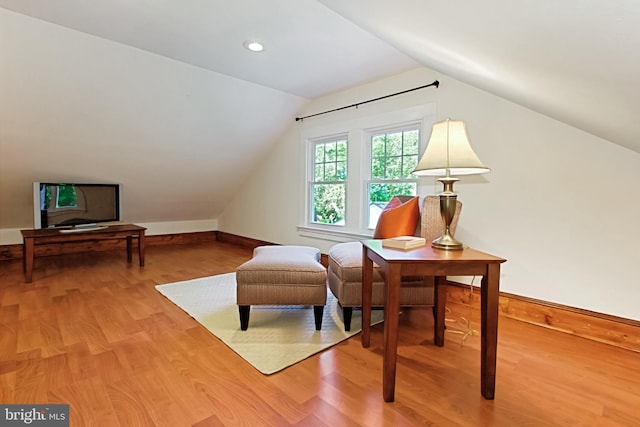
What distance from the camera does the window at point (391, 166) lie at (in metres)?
3.23

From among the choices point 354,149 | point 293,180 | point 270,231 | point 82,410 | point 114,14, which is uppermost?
point 114,14

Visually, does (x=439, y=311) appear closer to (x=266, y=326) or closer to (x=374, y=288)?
(x=374, y=288)

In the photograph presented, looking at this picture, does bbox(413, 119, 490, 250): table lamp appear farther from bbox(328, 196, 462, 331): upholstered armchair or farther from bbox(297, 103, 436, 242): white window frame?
bbox(297, 103, 436, 242): white window frame

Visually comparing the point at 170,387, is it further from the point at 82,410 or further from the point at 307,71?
the point at 307,71

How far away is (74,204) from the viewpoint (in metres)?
3.94

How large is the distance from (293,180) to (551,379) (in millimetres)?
3567

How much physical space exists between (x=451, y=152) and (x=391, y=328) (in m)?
0.93

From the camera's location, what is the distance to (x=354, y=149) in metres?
3.68

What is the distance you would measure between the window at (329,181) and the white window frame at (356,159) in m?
0.07

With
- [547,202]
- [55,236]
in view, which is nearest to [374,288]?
[547,202]

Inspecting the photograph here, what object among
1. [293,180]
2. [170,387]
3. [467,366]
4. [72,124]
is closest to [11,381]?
[170,387]

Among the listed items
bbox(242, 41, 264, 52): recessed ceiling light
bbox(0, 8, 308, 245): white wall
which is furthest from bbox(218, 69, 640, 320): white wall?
bbox(0, 8, 308, 245): white wall

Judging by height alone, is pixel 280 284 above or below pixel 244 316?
above

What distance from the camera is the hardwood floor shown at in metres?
1.36
